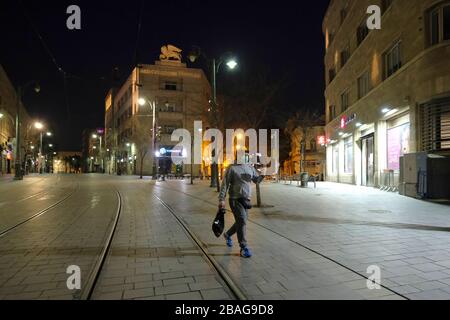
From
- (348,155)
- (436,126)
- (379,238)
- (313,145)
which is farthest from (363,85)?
(313,145)

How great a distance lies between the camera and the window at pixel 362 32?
25.0 metres

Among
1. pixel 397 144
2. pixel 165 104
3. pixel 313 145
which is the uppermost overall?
pixel 165 104

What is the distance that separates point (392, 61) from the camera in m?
20.8

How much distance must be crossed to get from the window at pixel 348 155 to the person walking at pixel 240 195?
80.9ft

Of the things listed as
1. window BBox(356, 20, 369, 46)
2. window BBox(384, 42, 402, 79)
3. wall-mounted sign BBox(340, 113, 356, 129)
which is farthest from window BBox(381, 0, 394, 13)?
wall-mounted sign BBox(340, 113, 356, 129)

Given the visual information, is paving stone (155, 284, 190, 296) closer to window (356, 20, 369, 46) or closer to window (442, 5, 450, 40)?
window (442, 5, 450, 40)

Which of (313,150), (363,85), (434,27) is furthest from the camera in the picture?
(313,150)

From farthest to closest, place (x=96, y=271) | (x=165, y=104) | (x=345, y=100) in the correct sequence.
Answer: (x=165, y=104)
(x=345, y=100)
(x=96, y=271)

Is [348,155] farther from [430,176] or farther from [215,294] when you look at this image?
[215,294]

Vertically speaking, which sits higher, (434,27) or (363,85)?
(434,27)

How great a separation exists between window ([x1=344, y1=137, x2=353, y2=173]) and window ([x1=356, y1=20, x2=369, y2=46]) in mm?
7400

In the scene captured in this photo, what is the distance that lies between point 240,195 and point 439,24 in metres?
14.7
